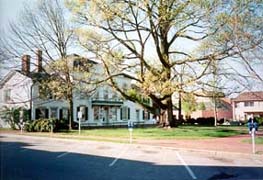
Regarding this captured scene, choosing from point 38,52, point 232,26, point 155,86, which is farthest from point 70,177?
point 38,52

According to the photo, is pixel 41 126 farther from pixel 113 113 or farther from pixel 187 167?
pixel 187 167

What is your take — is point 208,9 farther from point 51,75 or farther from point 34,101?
point 34,101

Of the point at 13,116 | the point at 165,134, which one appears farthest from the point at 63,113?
the point at 165,134

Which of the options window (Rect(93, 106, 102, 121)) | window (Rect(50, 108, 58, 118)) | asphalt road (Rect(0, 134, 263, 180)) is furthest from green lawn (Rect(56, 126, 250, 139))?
window (Rect(93, 106, 102, 121))

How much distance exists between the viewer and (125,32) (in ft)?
102

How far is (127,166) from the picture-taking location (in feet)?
42.1

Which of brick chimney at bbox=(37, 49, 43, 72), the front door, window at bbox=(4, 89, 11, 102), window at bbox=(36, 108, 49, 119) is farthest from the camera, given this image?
the front door

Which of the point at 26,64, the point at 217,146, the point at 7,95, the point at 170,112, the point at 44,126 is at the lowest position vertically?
the point at 217,146

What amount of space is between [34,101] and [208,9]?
75.9 feet

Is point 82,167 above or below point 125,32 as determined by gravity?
below

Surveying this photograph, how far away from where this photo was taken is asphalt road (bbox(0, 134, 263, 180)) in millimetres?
10891

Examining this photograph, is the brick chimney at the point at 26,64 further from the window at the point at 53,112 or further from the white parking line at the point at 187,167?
the white parking line at the point at 187,167

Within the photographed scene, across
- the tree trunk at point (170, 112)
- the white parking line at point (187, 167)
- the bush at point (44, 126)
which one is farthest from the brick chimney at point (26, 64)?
the white parking line at point (187, 167)

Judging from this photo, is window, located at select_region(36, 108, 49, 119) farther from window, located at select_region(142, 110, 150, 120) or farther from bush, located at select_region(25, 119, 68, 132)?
window, located at select_region(142, 110, 150, 120)
